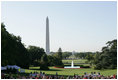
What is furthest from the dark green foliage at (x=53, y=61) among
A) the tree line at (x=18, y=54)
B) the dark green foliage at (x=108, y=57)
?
the dark green foliage at (x=108, y=57)

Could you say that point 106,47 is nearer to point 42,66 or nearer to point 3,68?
point 42,66

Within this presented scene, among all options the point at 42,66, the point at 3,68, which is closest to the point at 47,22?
the point at 42,66

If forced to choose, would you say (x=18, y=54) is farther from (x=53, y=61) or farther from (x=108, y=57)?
(x=53, y=61)

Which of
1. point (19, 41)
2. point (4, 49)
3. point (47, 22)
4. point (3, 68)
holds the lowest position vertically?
point (3, 68)

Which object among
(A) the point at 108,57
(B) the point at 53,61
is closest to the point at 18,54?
(A) the point at 108,57

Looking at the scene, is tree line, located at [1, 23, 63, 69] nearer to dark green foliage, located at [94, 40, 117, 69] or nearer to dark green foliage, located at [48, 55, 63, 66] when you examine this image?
dark green foliage, located at [48, 55, 63, 66]

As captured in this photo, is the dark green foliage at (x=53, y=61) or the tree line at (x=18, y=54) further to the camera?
the dark green foliage at (x=53, y=61)

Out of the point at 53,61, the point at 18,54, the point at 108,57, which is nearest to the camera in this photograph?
the point at 18,54

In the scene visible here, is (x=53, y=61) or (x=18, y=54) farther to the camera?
(x=53, y=61)

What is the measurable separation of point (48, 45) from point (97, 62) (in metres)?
22.5

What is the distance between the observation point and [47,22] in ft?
231

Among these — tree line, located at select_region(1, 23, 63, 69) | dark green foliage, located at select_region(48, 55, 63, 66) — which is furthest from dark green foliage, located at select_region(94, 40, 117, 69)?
dark green foliage, located at select_region(48, 55, 63, 66)

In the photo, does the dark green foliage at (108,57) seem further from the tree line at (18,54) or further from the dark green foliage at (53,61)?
the dark green foliage at (53,61)

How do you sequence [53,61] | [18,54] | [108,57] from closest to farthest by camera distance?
[18,54] → [108,57] → [53,61]
